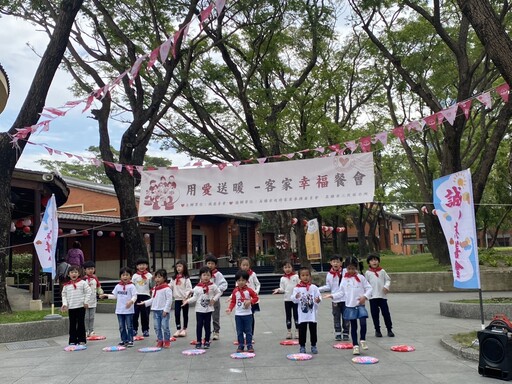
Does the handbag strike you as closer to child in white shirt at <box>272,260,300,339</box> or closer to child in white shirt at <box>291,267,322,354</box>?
child in white shirt at <box>291,267,322,354</box>

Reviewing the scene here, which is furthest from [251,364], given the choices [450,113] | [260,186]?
[450,113]

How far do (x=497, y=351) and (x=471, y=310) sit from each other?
512cm

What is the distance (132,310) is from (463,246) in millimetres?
5914

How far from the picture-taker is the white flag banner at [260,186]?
36.2 feet

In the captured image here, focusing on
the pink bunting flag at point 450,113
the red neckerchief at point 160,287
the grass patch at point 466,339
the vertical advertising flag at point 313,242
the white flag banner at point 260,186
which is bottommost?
the grass patch at point 466,339

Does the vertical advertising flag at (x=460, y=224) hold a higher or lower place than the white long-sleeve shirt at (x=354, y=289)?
higher

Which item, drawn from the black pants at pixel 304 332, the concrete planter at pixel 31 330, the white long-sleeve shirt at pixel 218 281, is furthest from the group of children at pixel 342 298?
the concrete planter at pixel 31 330

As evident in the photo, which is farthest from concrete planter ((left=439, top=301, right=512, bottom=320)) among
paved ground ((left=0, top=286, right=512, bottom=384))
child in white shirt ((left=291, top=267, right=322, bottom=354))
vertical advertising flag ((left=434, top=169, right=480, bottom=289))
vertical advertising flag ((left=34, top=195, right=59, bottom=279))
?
vertical advertising flag ((left=34, top=195, right=59, bottom=279))

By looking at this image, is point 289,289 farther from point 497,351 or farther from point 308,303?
point 497,351

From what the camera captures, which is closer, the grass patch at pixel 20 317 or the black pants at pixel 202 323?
the black pants at pixel 202 323

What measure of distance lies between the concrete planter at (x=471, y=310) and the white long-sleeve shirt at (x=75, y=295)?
8.01m

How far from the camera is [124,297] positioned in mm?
8805

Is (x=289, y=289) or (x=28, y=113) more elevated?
(x=28, y=113)

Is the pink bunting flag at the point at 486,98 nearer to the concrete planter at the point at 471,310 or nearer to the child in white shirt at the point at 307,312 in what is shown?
the concrete planter at the point at 471,310
